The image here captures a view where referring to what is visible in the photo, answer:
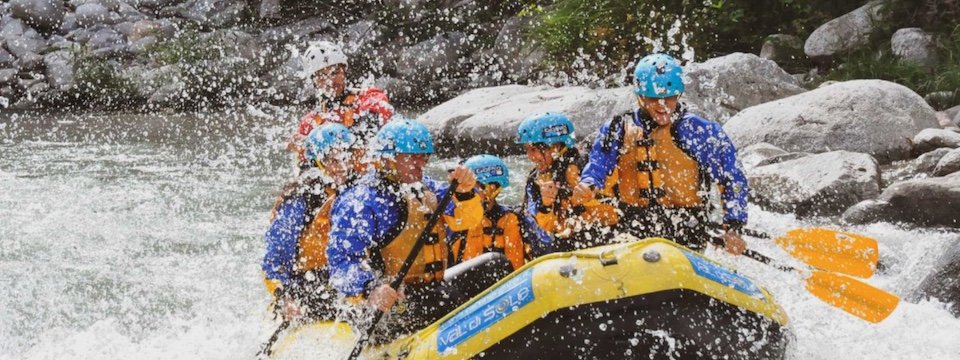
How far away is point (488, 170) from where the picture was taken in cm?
495

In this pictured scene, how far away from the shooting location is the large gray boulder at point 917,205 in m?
7.14

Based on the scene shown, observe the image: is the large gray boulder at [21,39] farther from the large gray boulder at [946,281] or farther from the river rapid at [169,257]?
the large gray boulder at [946,281]

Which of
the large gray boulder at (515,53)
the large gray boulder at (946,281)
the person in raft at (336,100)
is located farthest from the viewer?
the large gray boulder at (515,53)

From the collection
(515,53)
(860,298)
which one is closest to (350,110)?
(860,298)

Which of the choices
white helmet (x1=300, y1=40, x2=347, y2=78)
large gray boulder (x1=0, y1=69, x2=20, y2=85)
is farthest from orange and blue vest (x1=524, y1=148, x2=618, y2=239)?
large gray boulder (x1=0, y1=69, x2=20, y2=85)

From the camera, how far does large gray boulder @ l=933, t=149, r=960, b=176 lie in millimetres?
7801

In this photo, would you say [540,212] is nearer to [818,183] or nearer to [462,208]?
[462,208]

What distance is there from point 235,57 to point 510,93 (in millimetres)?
7030

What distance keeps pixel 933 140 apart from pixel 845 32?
319 centimetres

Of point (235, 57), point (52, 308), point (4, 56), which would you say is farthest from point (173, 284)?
point (4, 56)

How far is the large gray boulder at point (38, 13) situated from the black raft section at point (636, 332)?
1847 centimetres

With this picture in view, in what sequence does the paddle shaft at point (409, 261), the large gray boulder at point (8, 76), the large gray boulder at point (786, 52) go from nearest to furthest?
the paddle shaft at point (409, 261)
the large gray boulder at point (786, 52)
the large gray boulder at point (8, 76)

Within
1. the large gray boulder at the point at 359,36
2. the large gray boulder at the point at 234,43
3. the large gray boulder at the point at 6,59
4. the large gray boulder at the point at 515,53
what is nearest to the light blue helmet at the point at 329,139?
the large gray boulder at the point at 515,53

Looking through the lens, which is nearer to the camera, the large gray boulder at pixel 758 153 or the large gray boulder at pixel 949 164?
the large gray boulder at pixel 949 164
